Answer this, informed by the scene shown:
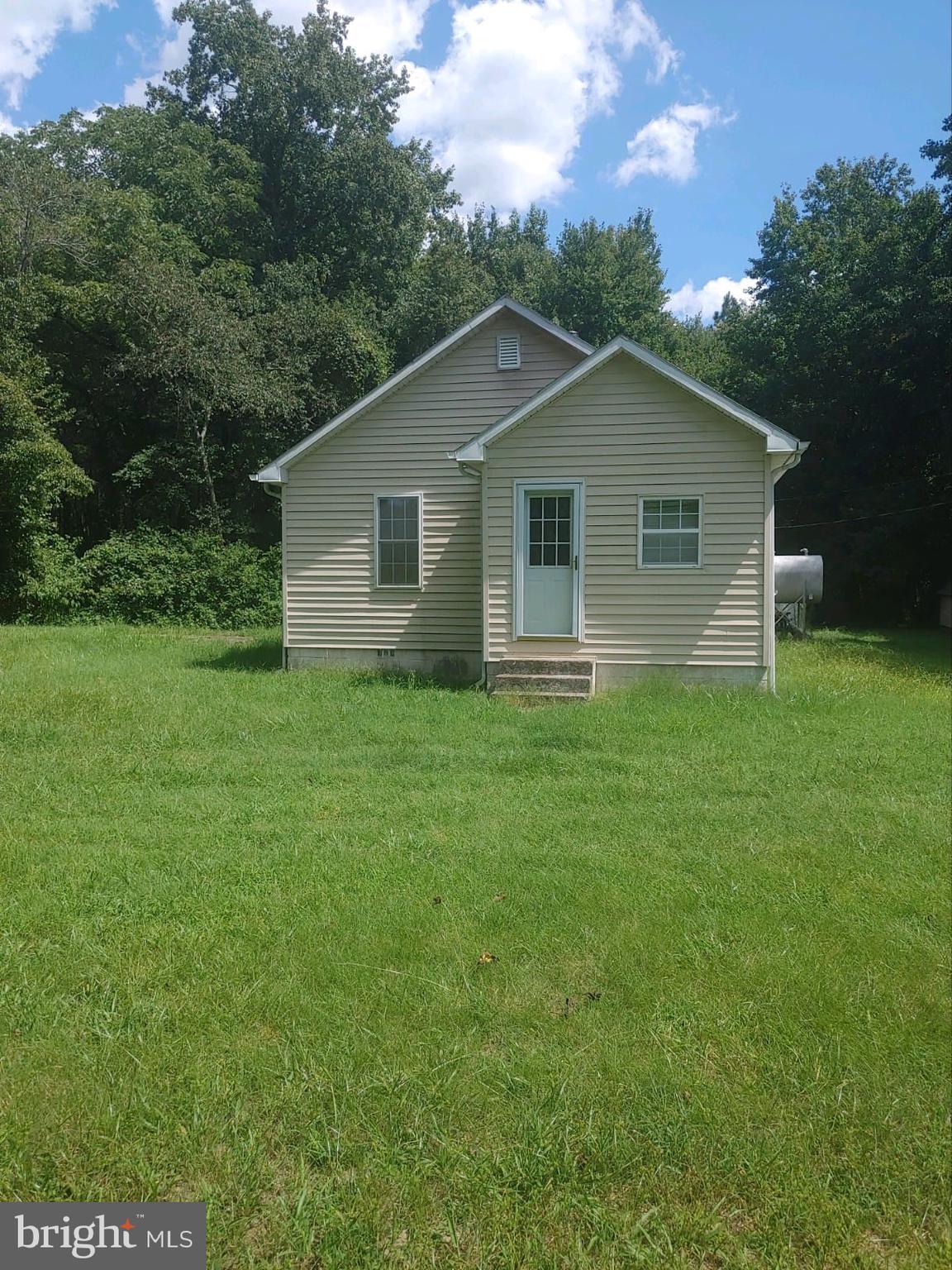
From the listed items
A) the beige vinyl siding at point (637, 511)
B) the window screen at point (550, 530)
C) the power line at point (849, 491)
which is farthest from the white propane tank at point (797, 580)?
the window screen at point (550, 530)

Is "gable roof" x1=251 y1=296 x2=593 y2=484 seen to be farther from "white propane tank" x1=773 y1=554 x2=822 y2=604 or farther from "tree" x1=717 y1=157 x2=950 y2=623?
"tree" x1=717 y1=157 x2=950 y2=623

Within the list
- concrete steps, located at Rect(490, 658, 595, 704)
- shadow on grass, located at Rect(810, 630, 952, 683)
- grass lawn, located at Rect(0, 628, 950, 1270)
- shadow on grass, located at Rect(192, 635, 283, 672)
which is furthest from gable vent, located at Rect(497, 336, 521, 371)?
grass lawn, located at Rect(0, 628, 950, 1270)

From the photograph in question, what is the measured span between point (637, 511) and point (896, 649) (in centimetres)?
801

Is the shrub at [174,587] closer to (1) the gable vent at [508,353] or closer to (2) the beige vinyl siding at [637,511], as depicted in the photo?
(1) the gable vent at [508,353]

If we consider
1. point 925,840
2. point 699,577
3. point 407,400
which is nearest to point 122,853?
point 925,840

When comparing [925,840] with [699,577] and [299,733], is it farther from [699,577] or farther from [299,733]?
[699,577]

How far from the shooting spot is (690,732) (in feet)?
25.9

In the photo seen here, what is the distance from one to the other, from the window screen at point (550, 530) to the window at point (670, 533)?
0.95 meters

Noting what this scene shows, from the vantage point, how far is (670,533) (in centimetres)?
1062

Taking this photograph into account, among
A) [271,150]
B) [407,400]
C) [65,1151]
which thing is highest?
[271,150]

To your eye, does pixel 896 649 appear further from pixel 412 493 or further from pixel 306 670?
pixel 306 670

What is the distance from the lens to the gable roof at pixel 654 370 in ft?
32.8

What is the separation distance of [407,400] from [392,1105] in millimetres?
11200

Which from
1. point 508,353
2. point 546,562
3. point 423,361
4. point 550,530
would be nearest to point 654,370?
point 550,530
